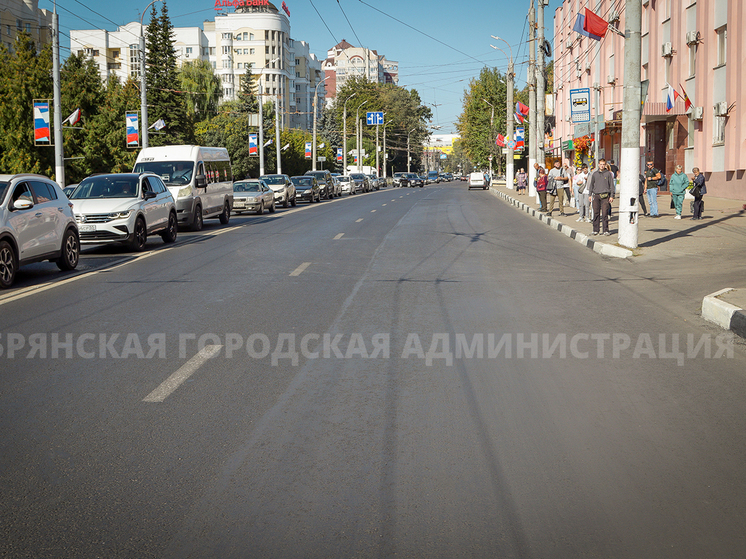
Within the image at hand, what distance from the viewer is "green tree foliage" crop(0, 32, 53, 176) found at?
4522 centimetres

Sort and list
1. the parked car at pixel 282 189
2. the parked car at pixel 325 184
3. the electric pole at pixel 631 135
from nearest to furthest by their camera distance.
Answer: the electric pole at pixel 631 135
the parked car at pixel 282 189
the parked car at pixel 325 184

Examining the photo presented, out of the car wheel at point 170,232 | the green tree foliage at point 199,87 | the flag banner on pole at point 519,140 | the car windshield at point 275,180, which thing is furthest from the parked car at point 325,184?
the car wheel at point 170,232

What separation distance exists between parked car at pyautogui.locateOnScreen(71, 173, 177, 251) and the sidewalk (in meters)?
9.93

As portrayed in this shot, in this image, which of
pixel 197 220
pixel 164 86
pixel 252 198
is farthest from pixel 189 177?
pixel 164 86

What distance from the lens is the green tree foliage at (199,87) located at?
78312mm

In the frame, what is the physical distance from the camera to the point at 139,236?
1789 centimetres

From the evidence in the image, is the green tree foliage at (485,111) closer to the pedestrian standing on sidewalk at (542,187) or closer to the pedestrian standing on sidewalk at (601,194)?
the pedestrian standing on sidewalk at (542,187)

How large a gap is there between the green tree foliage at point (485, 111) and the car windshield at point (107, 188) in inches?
2840

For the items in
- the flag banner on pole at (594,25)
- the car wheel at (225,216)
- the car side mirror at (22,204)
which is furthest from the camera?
the car wheel at (225,216)

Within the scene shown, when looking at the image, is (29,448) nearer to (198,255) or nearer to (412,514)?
(412,514)

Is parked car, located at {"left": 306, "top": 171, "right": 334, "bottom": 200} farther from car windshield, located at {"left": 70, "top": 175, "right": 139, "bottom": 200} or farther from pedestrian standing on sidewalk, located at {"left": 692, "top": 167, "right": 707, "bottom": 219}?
car windshield, located at {"left": 70, "top": 175, "right": 139, "bottom": 200}

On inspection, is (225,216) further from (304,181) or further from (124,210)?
(304,181)

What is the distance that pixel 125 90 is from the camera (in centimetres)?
5912

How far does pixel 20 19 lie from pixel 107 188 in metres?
62.1
